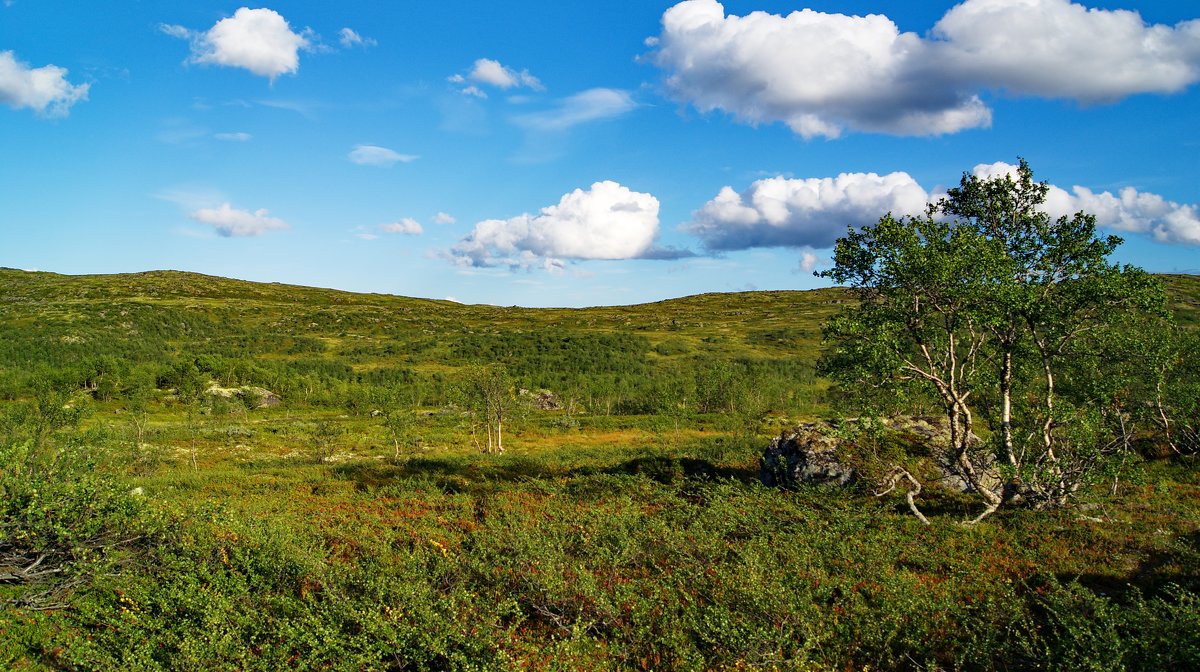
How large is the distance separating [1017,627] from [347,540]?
17.7 m

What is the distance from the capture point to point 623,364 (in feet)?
397

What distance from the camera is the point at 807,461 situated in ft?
86.0

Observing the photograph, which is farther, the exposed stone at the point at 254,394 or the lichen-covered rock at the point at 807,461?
the exposed stone at the point at 254,394

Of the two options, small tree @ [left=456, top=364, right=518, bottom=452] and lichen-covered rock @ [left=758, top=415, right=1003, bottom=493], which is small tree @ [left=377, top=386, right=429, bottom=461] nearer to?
small tree @ [left=456, top=364, right=518, bottom=452]

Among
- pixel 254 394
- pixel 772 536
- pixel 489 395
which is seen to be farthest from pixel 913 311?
pixel 254 394

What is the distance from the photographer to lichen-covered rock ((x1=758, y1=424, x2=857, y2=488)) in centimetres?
2544

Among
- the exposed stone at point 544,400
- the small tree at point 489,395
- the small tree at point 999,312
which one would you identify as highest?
the small tree at point 999,312

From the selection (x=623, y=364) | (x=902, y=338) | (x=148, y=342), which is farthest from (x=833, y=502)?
(x=148, y=342)

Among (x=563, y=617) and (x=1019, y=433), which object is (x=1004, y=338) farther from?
(x=563, y=617)

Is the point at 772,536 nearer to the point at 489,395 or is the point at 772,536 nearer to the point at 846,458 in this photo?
the point at 846,458

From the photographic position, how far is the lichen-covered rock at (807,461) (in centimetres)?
2544

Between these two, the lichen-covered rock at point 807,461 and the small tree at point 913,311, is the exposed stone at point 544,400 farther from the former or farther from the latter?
the small tree at point 913,311

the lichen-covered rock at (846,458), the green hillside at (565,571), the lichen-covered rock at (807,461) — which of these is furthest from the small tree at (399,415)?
the lichen-covered rock at (846,458)

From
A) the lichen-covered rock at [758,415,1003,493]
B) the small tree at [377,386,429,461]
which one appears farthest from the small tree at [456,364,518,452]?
the lichen-covered rock at [758,415,1003,493]
